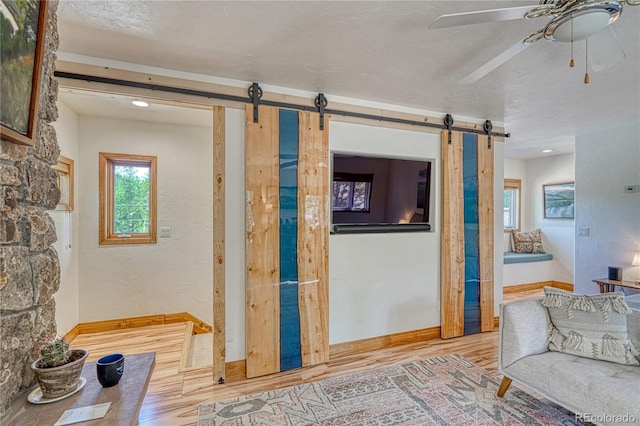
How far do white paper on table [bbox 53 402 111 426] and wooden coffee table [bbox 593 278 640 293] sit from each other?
4.85 meters

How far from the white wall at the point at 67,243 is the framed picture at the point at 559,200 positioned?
7.35 m

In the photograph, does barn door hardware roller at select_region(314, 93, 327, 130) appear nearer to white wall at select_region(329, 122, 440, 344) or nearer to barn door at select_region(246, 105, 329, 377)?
barn door at select_region(246, 105, 329, 377)

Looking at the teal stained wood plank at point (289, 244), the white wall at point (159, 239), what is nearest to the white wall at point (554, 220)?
the teal stained wood plank at point (289, 244)

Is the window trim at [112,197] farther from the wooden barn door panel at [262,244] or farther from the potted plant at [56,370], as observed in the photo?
the potted plant at [56,370]

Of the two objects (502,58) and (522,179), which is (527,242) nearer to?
(522,179)

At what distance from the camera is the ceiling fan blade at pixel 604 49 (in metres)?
1.55

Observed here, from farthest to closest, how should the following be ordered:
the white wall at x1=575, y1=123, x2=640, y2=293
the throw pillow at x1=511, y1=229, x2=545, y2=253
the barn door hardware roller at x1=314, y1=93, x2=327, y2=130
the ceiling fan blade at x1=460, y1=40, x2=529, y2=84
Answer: the throw pillow at x1=511, y1=229, x2=545, y2=253 → the white wall at x1=575, y1=123, x2=640, y2=293 → the barn door hardware roller at x1=314, y1=93, x2=327, y2=130 → the ceiling fan blade at x1=460, y1=40, x2=529, y2=84

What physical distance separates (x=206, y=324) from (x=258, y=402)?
6.36 ft

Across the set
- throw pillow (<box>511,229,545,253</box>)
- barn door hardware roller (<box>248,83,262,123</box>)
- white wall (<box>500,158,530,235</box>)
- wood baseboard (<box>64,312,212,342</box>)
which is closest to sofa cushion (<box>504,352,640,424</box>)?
barn door hardware roller (<box>248,83,262,123</box>)

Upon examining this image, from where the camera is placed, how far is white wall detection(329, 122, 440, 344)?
9.52 feet

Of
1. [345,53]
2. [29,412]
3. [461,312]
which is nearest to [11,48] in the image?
[29,412]

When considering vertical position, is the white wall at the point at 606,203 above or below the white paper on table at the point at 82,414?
above

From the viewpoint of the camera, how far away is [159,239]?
3707mm

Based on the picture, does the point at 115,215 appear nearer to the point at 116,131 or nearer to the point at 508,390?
the point at 116,131
